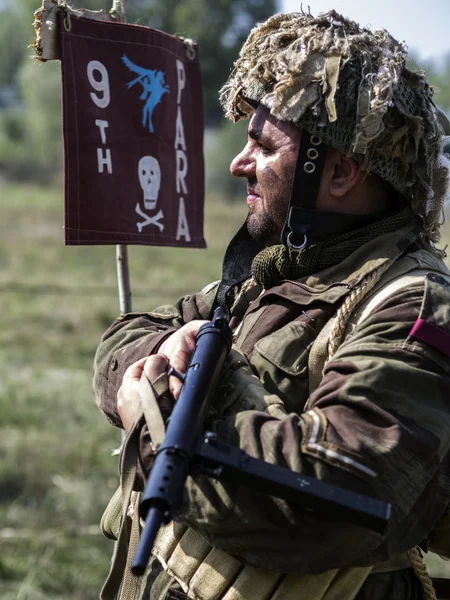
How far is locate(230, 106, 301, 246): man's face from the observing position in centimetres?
260

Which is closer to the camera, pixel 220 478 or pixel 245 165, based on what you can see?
pixel 220 478

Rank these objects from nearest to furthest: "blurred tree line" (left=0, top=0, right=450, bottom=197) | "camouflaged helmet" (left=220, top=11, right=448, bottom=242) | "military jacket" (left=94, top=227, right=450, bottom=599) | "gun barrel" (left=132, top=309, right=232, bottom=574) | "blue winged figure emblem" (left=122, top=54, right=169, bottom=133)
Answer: "gun barrel" (left=132, top=309, right=232, bottom=574) → "military jacket" (left=94, top=227, right=450, bottom=599) → "camouflaged helmet" (left=220, top=11, right=448, bottom=242) → "blue winged figure emblem" (left=122, top=54, right=169, bottom=133) → "blurred tree line" (left=0, top=0, right=450, bottom=197)

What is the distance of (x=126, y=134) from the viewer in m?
3.43

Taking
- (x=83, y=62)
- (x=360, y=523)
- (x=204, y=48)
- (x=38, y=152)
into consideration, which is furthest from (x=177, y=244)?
(x=38, y=152)

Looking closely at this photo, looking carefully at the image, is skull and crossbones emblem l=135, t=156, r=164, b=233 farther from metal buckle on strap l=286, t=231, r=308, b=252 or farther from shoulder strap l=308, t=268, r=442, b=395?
shoulder strap l=308, t=268, r=442, b=395

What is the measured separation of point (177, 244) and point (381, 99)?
1451mm

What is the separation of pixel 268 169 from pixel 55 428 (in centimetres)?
559

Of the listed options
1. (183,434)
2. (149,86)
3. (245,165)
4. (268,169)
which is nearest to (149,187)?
(149,86)

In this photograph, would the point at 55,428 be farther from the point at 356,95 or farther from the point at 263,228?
the point at 356,95

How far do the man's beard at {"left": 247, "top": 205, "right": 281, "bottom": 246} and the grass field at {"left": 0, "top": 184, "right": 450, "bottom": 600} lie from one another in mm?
2990

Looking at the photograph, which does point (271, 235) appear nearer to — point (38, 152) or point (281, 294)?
point (281, 294)

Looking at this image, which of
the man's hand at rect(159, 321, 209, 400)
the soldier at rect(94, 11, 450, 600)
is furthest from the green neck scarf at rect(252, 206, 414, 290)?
the man's hand at rect(159, 321, 209, 400)

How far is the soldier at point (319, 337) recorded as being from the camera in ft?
6.49

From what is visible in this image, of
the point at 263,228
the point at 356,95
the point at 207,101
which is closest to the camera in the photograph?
the point at 356,95
